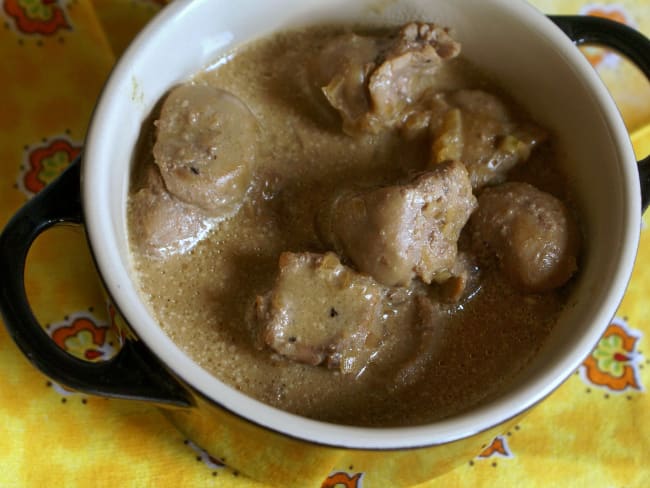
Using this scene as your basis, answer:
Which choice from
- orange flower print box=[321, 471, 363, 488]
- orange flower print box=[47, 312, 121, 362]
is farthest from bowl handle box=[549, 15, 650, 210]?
orange flower print box=[47, 312, 121, 362]

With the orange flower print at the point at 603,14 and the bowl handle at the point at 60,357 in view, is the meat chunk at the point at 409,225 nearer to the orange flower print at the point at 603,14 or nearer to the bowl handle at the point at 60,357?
the bowl handle at the point at 60,357

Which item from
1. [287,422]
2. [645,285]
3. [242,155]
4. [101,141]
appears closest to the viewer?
[287,422]

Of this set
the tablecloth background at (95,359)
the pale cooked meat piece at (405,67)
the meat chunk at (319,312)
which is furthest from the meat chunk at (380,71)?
the tablecloth background at (95,359)

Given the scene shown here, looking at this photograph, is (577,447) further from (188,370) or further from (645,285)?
(188,370)

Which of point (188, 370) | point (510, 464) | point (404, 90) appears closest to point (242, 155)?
point (404, 90)

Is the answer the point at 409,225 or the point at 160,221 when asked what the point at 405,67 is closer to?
the point at 409,225

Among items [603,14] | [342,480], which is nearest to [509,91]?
[603,14]
